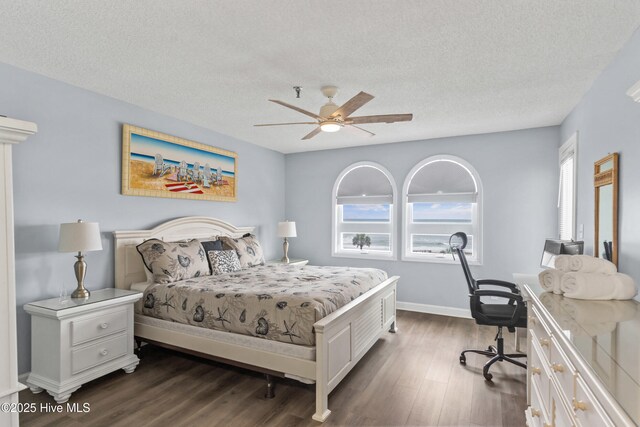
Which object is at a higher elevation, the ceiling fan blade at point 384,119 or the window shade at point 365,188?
the ceiling fan blade at point 384,119

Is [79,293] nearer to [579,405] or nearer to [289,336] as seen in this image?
[289,336]

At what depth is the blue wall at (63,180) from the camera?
2781mm

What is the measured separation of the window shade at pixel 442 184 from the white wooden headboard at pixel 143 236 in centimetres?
284

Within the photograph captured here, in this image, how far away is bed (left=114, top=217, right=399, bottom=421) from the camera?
8.11 feet

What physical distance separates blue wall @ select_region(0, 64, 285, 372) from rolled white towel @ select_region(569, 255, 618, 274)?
151 inches

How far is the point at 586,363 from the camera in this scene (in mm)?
1105

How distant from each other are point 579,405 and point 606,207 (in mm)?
1942

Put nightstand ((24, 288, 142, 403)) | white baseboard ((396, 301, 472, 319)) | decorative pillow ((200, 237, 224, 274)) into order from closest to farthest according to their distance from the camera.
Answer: nightstand ((24, 288, 142, 403)) < decorative pillow ((200, 237, 224, 274)) < white baseboard ((396, 301, 472, 319))

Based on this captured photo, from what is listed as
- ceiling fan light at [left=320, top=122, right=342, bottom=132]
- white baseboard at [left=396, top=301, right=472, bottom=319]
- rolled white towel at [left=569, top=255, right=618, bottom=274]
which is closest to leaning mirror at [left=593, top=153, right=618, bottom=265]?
rolled white towel at [left=569, top=255, right=618, bottom=274]

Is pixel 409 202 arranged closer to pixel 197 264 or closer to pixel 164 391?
pixel 197 264

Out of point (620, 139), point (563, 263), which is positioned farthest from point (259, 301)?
point (620, 139)

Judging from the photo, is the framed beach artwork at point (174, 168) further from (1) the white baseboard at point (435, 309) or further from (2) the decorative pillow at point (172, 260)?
(1) the white baseboard at point (435, 309)

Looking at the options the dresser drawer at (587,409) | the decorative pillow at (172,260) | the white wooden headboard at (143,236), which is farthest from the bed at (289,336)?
the dresser drawer at (587,409)

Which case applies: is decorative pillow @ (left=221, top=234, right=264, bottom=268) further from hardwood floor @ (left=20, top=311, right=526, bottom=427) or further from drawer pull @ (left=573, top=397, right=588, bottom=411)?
drawer pull @ (left=573, top=397, right=588, bottom=411)
